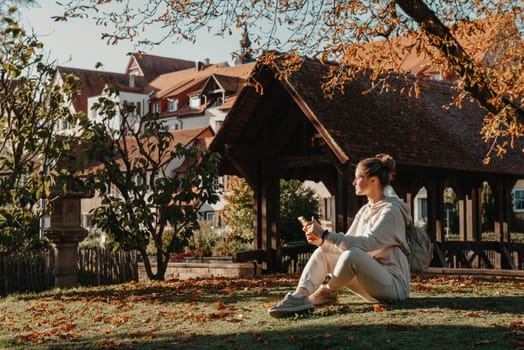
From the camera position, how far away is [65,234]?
53.5 ft

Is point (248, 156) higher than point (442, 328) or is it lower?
higher

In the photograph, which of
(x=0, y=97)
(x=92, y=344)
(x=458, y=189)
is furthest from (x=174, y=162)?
(x=92, y=344)

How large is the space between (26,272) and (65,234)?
115 inches

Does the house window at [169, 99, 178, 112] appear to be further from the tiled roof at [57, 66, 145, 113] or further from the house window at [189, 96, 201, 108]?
the tiled roof at [57, 66, 145, 113]

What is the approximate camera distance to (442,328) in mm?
7156

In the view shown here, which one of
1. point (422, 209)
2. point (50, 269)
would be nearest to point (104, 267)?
point (50, 269)

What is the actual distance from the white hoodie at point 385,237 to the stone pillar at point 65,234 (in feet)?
30.1

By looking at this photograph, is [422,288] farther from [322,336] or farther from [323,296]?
[322,336]

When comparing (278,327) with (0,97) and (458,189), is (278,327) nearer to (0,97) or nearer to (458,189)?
(0,97)

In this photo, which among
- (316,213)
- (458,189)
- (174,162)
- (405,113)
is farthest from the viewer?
(174,162)

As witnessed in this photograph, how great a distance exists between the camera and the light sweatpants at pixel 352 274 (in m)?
7.81

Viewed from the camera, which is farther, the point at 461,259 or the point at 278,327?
the point at 461,259

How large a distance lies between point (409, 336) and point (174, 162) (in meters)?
52.7

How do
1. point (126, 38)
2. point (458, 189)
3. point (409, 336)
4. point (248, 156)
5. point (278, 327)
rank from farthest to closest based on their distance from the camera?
point (458, 189) → point (248, 156) → point (126, 38) → point (278, 327) → point (409, 336)
